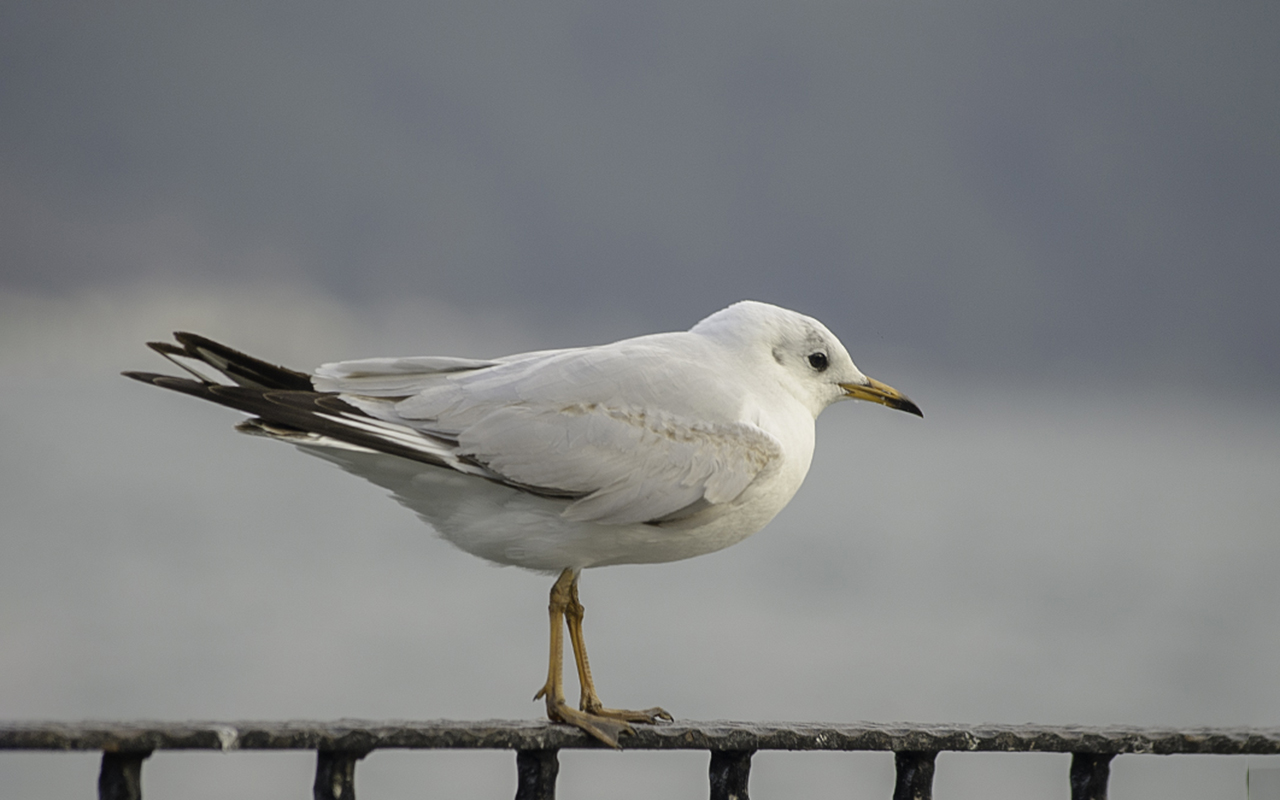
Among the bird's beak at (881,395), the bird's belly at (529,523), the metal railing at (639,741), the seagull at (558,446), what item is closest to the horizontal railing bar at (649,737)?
the metal railing at (639,741)

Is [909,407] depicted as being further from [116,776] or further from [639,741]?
[116,776]

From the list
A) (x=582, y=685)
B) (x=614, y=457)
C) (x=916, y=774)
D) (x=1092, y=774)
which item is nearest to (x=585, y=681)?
(x=582, y=685)

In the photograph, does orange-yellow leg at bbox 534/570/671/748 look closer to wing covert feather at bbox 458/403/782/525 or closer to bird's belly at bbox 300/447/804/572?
bird's belly at bbox 300/447/804/572

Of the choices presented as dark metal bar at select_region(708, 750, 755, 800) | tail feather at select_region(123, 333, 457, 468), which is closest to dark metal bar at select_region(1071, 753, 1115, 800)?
dark metal bar at select_region(708, 750, 755, 800)

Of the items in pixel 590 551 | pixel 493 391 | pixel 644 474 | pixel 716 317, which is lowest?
pixel 590 551

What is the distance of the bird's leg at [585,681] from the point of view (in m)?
3.19

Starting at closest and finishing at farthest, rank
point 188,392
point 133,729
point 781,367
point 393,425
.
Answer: point 133,729 < point 188,392 < point 393,425 < point 781,367

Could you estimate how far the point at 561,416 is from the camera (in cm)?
312

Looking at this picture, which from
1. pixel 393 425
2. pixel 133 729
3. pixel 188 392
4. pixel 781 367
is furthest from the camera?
pixel 781 367

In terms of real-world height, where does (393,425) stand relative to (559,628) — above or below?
above

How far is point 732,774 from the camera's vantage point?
9.84 ft

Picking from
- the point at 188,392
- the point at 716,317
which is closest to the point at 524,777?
the point at 188,392

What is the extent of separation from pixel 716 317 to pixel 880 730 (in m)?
1.36

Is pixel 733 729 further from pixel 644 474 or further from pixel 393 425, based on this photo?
pixel 393 425
